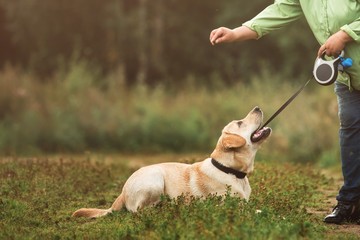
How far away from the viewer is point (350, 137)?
7227 mm

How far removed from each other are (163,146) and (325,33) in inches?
426

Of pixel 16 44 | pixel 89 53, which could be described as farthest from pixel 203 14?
pixel 16 44

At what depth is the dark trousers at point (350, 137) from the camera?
716 cm

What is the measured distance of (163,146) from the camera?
698 inches

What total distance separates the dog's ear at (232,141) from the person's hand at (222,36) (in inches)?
32.9

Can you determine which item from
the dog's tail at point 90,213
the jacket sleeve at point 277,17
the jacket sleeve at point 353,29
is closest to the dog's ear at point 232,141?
the jacket sleeve at point 277,17

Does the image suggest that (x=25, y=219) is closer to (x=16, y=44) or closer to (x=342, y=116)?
(x=342, y=116)

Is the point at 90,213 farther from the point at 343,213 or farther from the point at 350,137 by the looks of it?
the point at 350,137

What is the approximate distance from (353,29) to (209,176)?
1791 mm

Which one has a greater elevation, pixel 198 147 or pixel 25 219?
pixel 25 219

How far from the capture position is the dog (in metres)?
7.38

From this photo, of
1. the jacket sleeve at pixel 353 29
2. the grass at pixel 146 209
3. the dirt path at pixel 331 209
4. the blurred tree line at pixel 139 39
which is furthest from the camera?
the blurred tree line at pixel 139 39

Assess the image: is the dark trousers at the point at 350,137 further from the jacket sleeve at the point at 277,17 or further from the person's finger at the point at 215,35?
the person's finger at the point at 215,35

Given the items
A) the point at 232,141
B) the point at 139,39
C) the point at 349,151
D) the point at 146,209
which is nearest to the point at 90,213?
the point at 146,209
